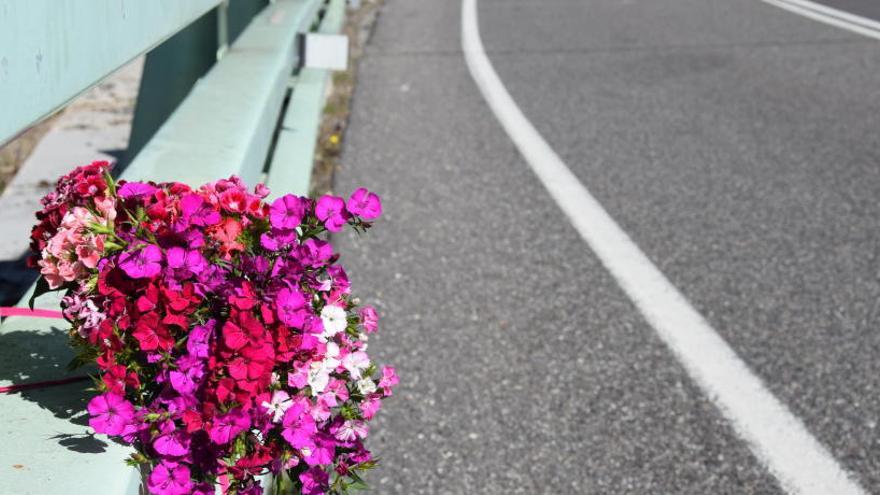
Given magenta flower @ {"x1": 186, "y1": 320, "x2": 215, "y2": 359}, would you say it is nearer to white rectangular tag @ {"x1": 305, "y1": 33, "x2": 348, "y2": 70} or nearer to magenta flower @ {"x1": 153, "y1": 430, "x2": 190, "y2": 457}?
magenta flower @ {"x1": 153, "y1": 430, "x2": 190, "y2": 457}

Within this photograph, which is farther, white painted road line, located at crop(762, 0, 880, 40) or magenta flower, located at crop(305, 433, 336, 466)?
white painted road line, located at crop(762, 0, 880, 40)

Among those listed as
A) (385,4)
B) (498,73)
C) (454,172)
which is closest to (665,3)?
(385,4)

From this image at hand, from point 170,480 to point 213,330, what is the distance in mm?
240

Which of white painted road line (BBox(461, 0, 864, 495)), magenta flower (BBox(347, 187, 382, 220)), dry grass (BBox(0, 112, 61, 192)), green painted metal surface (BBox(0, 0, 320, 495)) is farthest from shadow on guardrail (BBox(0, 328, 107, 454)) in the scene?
dry grass (BBox(0, 112, 61, 192))

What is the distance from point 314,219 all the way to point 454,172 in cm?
395

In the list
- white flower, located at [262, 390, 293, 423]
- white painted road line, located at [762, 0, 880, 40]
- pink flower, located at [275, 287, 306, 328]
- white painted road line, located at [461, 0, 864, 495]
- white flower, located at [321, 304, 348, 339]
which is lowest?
white painted road line, located at [762, 0, 880, 40]

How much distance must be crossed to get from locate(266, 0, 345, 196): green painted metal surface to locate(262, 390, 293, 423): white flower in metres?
1.60

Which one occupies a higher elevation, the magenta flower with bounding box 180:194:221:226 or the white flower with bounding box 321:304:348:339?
the magenta flower with bounding box 180:194:221:226

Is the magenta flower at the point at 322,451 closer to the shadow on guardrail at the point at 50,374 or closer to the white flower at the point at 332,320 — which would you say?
the white flower at the point at 332,320

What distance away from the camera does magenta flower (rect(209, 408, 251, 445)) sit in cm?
160

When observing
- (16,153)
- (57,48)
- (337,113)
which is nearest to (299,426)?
(57,48)

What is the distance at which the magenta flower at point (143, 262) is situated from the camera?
5.34 feet

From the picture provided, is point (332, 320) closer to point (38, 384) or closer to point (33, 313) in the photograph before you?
point (38, 384)

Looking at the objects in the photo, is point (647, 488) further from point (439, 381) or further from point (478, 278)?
point (478, 278)
